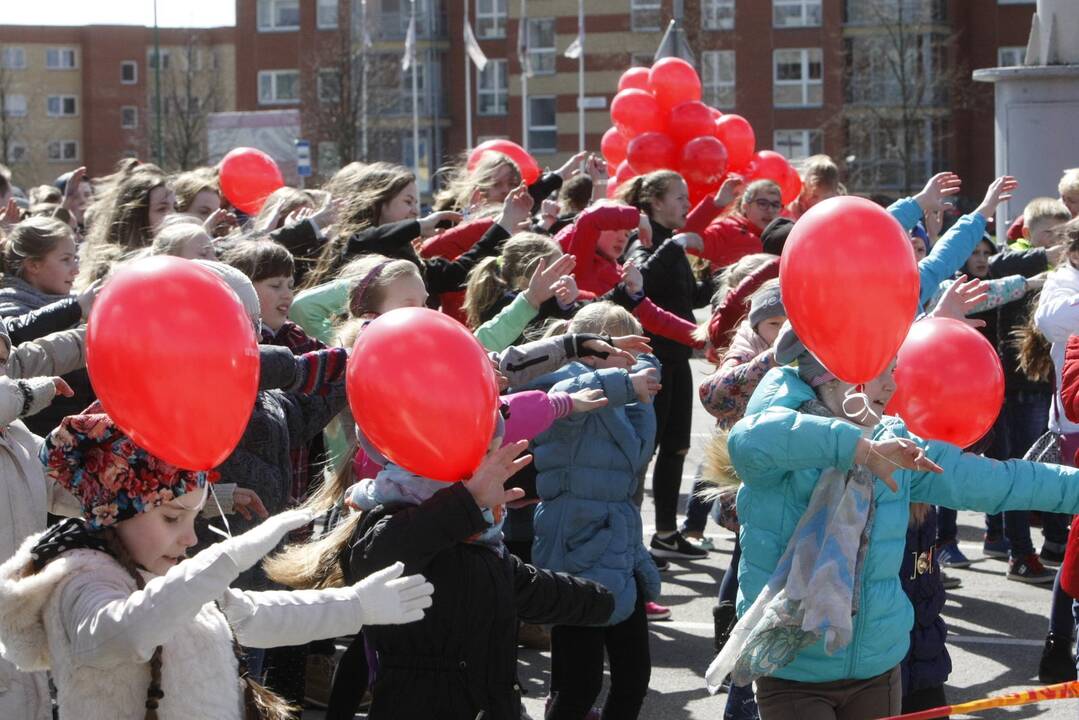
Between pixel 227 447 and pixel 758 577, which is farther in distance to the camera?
pixel 758 577

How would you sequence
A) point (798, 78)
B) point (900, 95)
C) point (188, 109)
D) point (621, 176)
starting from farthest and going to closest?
point (188, 109) → point (798, 78) → point (900, 95) → point (621, 176)

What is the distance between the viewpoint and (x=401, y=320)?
3.97 meters

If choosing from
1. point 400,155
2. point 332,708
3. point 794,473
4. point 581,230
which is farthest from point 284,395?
point 400,155

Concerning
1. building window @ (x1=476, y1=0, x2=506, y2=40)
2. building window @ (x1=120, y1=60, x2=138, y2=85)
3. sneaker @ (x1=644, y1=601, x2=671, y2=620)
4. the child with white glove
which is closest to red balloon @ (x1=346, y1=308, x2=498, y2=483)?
the child with white glove

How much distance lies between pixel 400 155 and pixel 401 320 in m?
59.7

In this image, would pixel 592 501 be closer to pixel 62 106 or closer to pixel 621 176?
pixel 621 176

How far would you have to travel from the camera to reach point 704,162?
40.6ft

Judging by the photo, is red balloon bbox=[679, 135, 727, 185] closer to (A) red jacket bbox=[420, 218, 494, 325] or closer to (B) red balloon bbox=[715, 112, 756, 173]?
(B) red balloon bbox=[715, 112, 756, 173]

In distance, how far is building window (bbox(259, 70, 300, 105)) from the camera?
216 ft

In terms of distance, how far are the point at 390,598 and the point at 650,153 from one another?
31.9 ft

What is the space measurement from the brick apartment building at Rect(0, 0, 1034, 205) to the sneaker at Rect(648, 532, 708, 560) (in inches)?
1701

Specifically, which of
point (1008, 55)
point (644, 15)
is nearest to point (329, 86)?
point (644, 15)

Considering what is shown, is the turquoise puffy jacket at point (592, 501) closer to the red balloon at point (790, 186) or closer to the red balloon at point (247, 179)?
the red balloon at point (247, 179)

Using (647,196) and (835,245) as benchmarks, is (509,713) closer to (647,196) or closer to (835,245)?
(835,245)
